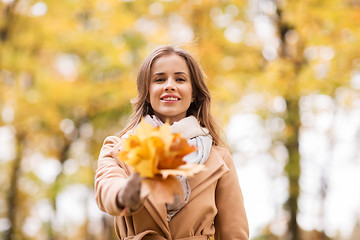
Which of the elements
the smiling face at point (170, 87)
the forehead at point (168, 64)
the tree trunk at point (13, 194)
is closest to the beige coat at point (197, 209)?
the smiling face at point (170, 87)

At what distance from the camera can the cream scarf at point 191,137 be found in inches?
78.0

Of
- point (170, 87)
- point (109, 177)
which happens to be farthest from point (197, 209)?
point (170, 87)

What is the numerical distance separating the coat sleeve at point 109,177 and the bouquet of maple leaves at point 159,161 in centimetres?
21

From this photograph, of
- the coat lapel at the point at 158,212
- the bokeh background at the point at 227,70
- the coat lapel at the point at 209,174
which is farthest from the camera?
the bokeh background at the point at 227,70

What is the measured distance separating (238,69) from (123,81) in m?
2.59

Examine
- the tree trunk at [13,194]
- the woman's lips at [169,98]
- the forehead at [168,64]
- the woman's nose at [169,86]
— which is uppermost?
the forehead at [168,64]

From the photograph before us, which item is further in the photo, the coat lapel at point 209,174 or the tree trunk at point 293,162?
the tree trunk at point 293,162

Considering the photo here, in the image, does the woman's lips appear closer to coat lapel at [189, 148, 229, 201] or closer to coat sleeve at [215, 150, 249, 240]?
coat lapel at [189, 148, 229, 201]

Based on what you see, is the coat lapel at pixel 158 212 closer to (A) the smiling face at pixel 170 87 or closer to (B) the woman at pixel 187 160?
(B) the woman at pixel 187 160

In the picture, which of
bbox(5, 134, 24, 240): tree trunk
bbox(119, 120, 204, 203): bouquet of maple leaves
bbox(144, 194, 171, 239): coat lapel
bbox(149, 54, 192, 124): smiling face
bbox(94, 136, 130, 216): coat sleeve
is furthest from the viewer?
bbox(5, 134, 24, 240): tree trunk

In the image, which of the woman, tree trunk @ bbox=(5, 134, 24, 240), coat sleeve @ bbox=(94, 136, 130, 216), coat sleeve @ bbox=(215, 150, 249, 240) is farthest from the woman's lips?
tree trunk @ bbox=(5, 134, 24, 240)

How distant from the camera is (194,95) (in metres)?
2.40

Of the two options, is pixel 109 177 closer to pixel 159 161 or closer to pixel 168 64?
pixel 159 161

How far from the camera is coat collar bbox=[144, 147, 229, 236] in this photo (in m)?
1.89
